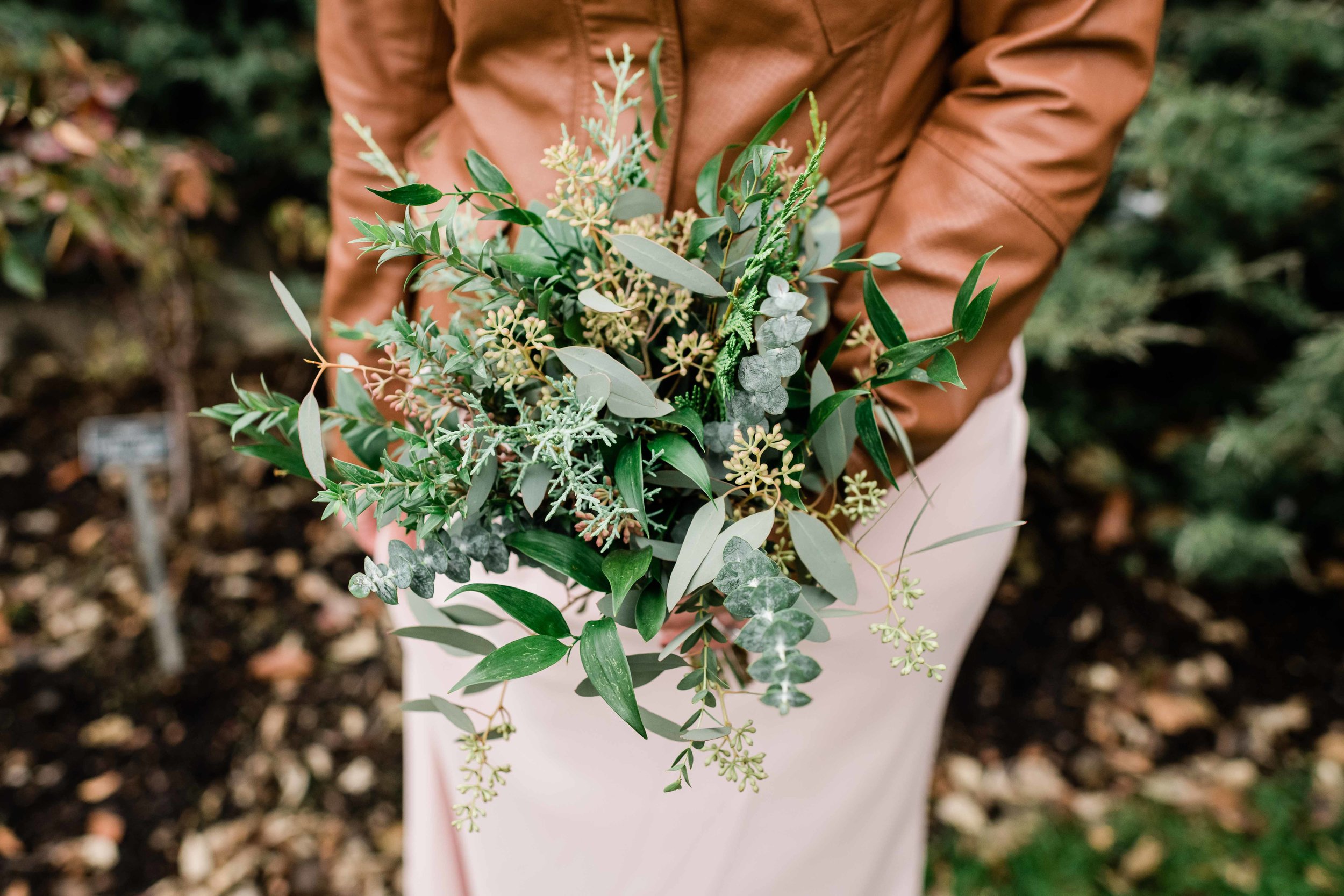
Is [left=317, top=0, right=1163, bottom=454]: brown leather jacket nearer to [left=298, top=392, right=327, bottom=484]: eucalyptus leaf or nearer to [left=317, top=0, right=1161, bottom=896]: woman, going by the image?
[left=317, top=0, right=1161, bottom=896]: woman

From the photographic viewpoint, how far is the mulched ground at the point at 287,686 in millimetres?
1968

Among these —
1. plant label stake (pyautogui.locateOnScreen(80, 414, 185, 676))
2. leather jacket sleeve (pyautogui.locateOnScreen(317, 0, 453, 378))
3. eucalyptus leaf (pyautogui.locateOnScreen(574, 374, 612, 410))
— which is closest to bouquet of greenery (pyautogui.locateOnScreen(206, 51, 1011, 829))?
eucalyptus leaf (pyautogui.locateOnScreen(574, 374, 612, 410))

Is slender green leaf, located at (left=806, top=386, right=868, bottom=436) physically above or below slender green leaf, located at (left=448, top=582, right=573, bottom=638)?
above

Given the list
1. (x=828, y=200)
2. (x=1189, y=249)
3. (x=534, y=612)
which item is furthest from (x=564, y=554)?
(x=1189, y=249)

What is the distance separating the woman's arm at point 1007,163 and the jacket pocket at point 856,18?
0.12m

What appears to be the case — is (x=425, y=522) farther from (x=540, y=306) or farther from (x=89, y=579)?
(x=89, y=579)

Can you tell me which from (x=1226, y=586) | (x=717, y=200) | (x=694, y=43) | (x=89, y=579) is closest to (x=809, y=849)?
(x=717, y=200)

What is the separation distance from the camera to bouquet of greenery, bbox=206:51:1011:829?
2.39ft

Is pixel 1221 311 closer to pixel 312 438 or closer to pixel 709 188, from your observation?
pixel 709 188

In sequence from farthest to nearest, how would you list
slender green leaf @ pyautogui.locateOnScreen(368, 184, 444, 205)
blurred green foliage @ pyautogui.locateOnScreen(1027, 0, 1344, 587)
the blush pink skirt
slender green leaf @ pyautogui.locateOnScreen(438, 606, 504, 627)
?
blurred green foliage @ pyautogui.locateOnScreen(1027, 0, 1344, 587) < the blush pink skirt < slender green leaf @ pyautogui.locateOnScreen(438, 606, 504, 627) < slender green leaf @ pyautogui.locateOnScreen(368, 184, 444, 205)

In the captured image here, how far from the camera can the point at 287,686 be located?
2.27 m

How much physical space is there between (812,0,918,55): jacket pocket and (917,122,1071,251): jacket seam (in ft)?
0.51

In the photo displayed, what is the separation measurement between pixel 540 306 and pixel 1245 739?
2335mm

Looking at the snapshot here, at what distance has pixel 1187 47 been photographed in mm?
2406
